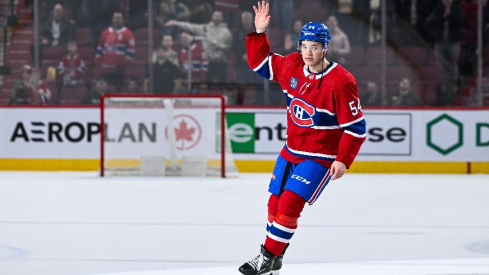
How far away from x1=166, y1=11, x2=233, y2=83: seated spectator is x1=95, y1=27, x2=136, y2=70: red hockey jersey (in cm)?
61

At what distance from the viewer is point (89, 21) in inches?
498

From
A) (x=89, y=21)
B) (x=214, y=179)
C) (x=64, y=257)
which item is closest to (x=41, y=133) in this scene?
(x=89, y=21)

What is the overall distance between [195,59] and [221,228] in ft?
19.5

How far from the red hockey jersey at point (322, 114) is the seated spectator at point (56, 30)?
838cm

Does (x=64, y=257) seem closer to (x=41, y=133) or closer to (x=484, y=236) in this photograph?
(x=484, y=236)

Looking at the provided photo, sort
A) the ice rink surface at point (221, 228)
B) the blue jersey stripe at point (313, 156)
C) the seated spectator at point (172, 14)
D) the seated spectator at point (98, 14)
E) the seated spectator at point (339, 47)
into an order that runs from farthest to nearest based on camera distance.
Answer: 1. the seated spectator at point (98, 14)
2. the seated spectator at point (172, 14)
3. the seated spectator at point (339, 47)
4. the ice rink surface at point (221, 228)
5. the blue jersey stripe at point (313, 156)

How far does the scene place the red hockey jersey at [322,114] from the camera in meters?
4.37

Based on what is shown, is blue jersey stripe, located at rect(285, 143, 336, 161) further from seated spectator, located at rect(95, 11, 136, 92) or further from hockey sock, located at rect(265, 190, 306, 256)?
seated spectator, located at rect(95, 11, 136, 92)

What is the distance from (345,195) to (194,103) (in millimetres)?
3194

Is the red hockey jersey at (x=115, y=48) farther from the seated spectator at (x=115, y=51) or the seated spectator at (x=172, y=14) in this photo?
the seated spectator at (x=172, y=14)

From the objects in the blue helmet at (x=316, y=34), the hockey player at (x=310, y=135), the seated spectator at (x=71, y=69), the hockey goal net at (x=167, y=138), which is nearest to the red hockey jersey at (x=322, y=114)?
the hockey player at (x=310, y=135)

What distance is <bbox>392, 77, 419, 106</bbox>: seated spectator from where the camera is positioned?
1230 centimetres

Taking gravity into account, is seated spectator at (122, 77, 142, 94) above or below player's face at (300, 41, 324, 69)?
below

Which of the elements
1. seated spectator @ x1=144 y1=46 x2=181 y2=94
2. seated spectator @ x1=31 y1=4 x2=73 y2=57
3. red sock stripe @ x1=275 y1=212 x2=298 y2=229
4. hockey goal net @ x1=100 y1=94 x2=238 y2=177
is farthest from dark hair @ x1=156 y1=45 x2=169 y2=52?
red sock stripe @ x1=275 y1=212 x2=298 y2=229
